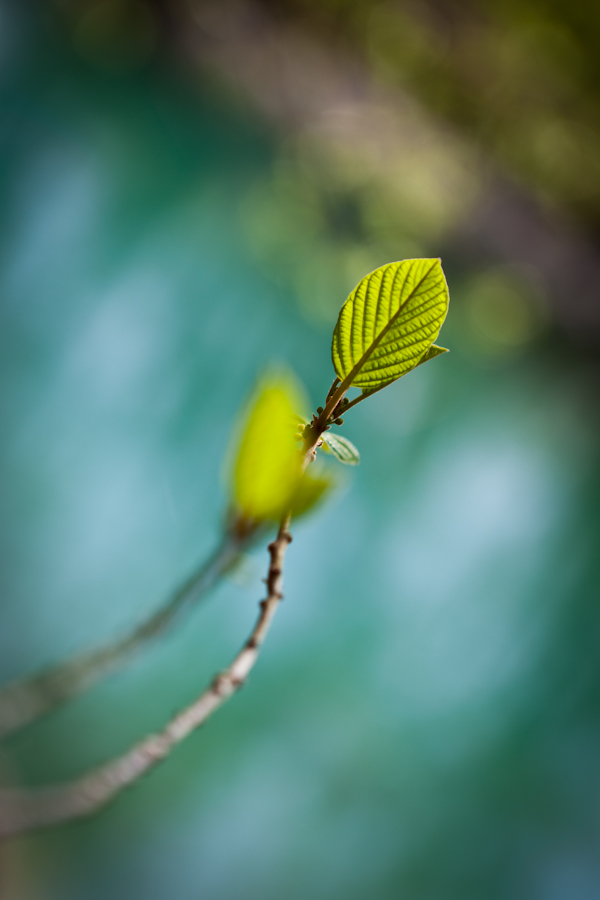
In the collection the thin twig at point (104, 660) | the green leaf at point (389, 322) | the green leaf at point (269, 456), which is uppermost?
the green leaf at point (389, 322)

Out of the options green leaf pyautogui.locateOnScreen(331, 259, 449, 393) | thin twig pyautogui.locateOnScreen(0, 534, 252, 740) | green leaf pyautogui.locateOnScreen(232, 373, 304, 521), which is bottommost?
thin twig pyautogui.locateOnScreen(0, 534, 252, 740)

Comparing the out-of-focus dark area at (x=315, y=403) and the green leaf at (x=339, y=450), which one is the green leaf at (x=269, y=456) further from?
the out-of-focus dark area at (x=315, y=403)

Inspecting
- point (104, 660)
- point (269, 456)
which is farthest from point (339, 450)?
point (104, 660)

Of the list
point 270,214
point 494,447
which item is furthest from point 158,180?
point 494,447

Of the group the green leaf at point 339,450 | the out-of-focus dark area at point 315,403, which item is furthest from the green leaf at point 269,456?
the out-of-focus dark area at point 315,403

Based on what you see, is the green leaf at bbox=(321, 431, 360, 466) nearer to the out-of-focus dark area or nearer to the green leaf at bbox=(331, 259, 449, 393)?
the green leaf at bbox=(331, 259, 449, 393)

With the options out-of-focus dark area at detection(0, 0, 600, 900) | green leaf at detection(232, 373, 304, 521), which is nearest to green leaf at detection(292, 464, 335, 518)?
green leaf at detection(232, 373, 304, 521)

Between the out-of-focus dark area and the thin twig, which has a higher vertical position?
the out-of-focus dark area
